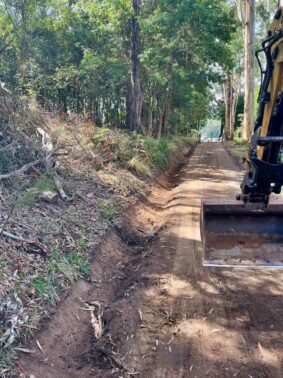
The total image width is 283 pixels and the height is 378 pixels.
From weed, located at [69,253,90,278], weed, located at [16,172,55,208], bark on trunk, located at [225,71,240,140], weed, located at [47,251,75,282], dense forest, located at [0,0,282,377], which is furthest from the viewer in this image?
bark on trunk, located at [225,71,240,140]

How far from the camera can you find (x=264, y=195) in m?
5.20

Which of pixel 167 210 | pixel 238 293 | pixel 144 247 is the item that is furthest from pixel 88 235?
pixel 167 210

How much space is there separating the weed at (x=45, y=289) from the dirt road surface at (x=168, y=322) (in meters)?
0.18

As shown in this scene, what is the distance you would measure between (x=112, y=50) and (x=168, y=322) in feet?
48.1

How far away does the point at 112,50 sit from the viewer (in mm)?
16812

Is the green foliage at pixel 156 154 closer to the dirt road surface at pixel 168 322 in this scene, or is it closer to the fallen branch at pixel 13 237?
the dirt road surface at pixel 168 322

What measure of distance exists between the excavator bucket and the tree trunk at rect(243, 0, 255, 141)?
15.5 meters

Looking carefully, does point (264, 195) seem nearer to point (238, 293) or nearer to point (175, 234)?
point (238, 293)

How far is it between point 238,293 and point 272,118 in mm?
2201

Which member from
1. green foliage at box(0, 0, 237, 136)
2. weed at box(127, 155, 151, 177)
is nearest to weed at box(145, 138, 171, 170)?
weed at box(127, 155, 151, 177)

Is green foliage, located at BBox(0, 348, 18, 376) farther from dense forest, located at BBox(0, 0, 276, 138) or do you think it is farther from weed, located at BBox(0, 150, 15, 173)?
dense forest, located at BBox(0, 0, 276, 138)

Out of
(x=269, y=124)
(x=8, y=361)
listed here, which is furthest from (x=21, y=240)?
(x=269, y=124)

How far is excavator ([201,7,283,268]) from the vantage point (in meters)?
4.30

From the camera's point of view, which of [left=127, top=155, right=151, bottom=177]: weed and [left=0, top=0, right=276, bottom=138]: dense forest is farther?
[left=0, top=0, right=276, bottom=138]: dense forest
